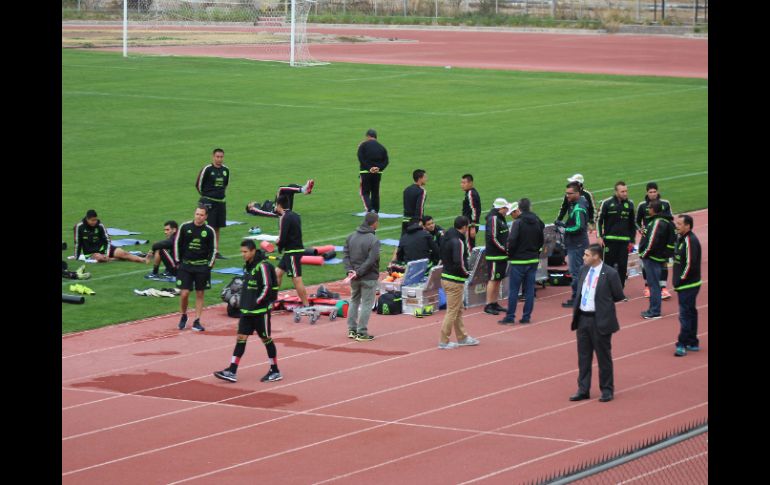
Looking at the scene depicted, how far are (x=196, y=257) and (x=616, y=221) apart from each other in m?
6.55

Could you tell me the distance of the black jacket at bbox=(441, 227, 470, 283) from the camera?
1784 centimetres

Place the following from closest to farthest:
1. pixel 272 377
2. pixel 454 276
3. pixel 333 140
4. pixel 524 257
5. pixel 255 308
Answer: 1. pixel 255 308
2. pixel 272 377
3. pixel 454 276
4. pixel 524 257
5. pixel 333 140

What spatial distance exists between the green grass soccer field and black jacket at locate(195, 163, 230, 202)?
117cm

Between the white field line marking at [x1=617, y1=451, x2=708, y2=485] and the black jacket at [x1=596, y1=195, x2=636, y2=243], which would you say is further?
the black jacket at [x1=596, y1=195, x2=636, y2=243]

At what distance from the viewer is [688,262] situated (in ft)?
56.7

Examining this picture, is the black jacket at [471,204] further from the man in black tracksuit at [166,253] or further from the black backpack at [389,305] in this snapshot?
the man in black tracksuit at [166,253]

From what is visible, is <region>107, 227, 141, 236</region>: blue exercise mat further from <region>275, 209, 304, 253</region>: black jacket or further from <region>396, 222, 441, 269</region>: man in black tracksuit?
<region>396, 222, 441, 269</region>: man in black tracksuit

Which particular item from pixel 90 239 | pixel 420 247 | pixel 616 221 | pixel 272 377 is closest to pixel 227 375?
pixel 272 377

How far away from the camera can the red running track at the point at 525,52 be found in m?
65.6

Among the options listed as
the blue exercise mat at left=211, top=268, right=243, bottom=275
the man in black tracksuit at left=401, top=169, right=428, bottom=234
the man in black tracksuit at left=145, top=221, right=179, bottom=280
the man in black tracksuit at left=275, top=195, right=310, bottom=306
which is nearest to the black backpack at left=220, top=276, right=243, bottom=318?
the man in black tracksuit at left=275, top=195, right=310, bottom=306

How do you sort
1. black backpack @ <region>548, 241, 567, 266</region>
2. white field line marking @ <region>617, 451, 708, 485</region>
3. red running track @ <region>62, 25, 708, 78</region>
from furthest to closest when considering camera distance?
red running track @ <region>62, 25, 708, 78</region>, black backpack @ <region>548, 241, 567, 266</region>, white field line marking @ <region>617, 451, 708, 485</region>

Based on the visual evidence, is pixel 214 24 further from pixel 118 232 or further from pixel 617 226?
pixel 617 226

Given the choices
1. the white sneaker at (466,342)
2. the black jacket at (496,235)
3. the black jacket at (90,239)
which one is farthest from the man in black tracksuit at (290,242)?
the black jacket at (90,239)
